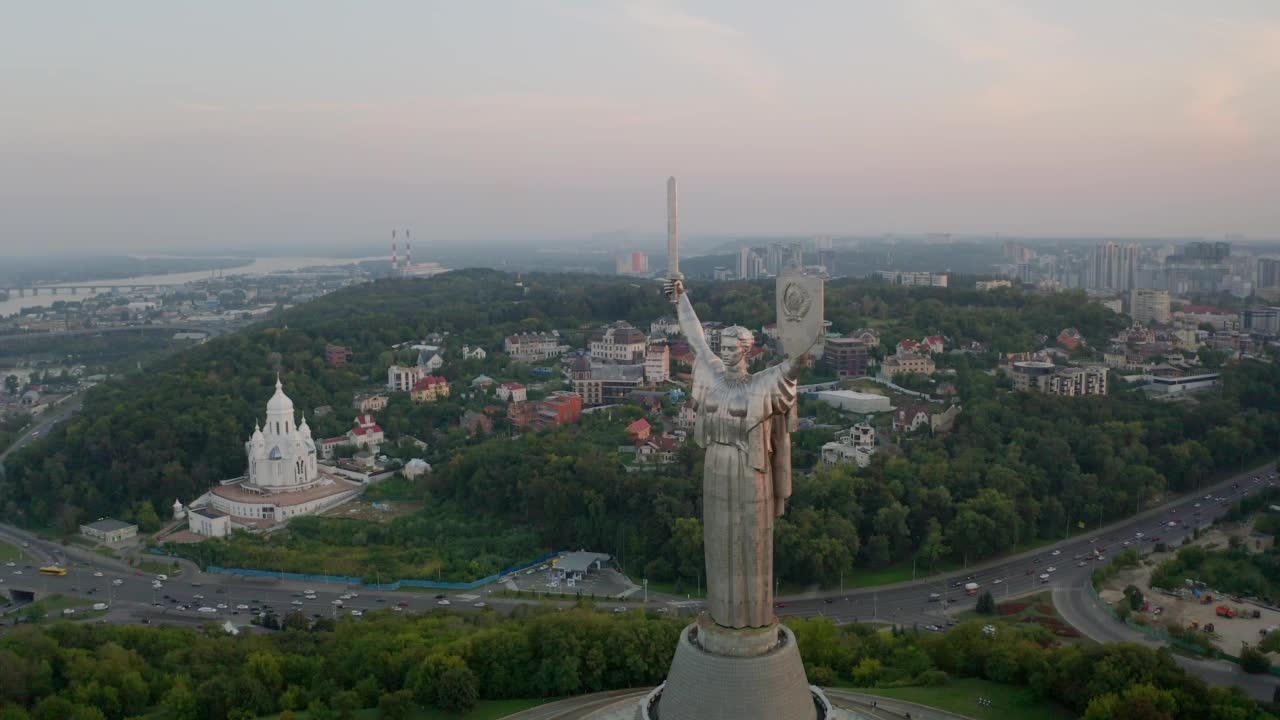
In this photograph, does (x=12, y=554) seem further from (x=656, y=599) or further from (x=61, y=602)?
(x=656, y=599)

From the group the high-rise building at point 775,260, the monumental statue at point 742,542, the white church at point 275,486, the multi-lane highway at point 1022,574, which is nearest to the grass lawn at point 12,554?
the white church at point 275,486

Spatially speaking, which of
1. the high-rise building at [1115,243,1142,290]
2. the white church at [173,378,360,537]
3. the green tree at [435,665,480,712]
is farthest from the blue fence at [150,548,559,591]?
the high-rise building at [1115,243,1142,290]

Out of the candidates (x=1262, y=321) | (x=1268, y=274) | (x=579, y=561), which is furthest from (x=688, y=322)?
(x=1268, y=274)

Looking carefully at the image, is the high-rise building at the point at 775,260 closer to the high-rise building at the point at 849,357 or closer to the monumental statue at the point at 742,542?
the high-rise building at the point at 849,357

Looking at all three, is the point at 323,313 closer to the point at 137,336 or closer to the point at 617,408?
the point at 137,336

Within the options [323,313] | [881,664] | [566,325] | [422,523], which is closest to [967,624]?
[881,664]

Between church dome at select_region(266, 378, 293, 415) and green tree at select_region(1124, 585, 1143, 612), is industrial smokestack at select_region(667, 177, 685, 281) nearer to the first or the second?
green tree at select_region(1124, 585, 1143, 612)

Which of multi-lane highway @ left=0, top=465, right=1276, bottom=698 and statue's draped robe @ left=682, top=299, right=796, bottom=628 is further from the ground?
statue's draped robe @ left=682, top=299, right=796, bottom=628
